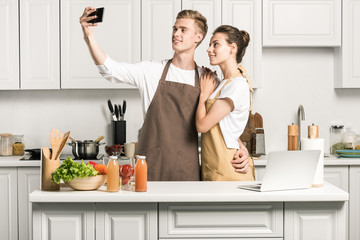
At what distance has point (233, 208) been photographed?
2.43m

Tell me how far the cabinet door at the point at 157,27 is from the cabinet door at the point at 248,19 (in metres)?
0.42

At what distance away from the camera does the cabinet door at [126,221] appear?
242 cm

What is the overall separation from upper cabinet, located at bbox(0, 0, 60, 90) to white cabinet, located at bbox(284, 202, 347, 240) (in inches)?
104

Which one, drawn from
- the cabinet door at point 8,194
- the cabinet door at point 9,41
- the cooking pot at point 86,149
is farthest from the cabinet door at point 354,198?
Answer: the cabinet door at point 9,41

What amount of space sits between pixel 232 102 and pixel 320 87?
2.24 meters

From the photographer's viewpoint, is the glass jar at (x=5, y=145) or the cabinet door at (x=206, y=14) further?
the glass jar at (x=5, y=145)

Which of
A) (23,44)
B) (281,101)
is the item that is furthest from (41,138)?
(281,101)

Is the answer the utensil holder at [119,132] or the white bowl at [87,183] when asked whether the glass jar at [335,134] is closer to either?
the utensil holder at [119,132]

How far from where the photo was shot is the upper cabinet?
4.38 metres

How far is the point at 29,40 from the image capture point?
173 inches

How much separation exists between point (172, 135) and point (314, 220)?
40.9 inches

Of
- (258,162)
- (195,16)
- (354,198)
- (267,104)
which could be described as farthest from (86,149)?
(354,198)

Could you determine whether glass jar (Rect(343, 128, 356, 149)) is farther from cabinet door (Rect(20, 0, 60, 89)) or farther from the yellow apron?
cabinet door (Rect(20, 0, 60, 89))

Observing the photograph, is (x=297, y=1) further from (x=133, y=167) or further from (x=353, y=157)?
(x=133, y=167)
